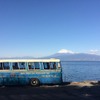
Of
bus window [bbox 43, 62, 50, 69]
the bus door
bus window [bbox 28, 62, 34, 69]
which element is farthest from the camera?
bus window [bbox 43, 62, 50, 69]

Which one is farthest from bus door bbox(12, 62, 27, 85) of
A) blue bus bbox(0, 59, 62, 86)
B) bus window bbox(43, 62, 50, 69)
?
bus window bbox(43, 62, 50, 69)

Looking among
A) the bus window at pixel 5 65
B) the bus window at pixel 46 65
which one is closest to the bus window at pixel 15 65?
the bus window at pixel 5 65

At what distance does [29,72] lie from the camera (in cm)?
2639

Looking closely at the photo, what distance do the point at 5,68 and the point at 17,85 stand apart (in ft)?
7.42

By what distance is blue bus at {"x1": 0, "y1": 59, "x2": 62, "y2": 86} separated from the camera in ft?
84.9

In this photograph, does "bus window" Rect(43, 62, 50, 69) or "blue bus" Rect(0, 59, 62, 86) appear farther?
"bus window" Rect(43, 62, 50, 69)

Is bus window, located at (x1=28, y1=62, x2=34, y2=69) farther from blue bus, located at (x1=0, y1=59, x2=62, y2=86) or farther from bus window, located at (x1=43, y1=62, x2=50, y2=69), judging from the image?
bus window, located at (x1=43, y1=62, x2=50, y2=69)

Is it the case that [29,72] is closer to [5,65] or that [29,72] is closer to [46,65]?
[46,65]

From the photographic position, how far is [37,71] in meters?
26.5

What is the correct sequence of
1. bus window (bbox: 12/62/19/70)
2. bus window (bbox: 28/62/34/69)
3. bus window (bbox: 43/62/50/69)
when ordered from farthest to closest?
bus window (bbox: 43/62/50/69), bus window (bbox: 28/62/34/69), bus window (bbox: 12/62/19/70)

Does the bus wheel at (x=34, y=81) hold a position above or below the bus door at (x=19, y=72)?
below

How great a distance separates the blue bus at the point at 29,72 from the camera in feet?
84.9

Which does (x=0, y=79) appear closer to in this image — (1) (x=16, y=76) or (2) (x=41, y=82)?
(1) (x=16, y=76)

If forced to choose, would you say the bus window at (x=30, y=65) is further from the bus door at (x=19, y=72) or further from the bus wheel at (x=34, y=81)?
the bus wheel at (x=34, y=81)
